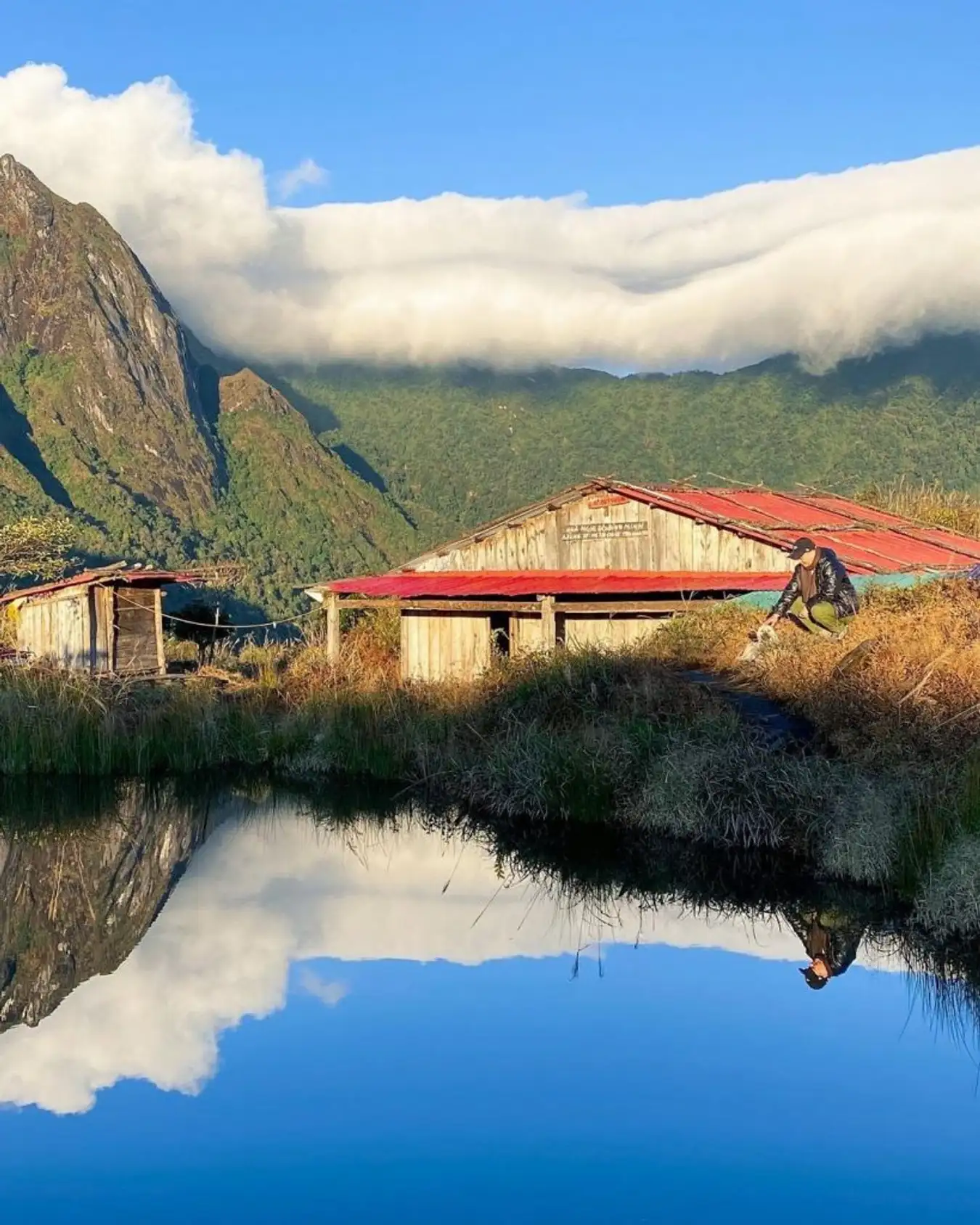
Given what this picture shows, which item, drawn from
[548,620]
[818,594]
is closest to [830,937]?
[818,594]

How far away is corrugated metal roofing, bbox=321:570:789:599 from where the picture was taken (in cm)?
2302

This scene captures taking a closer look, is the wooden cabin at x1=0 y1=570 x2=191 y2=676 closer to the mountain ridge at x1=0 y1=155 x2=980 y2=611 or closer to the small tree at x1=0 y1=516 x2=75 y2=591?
the small tree at x1=0 y1=516 x2=75 y2=591

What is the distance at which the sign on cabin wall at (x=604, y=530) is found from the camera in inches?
1024

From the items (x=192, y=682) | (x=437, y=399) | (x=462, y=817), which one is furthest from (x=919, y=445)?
(x=462, y=817)

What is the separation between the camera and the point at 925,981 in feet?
34.4

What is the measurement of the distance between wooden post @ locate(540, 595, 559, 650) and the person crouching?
18.3 ft

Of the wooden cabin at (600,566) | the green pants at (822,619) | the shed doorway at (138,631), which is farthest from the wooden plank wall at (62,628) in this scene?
the green pants at (822,619)

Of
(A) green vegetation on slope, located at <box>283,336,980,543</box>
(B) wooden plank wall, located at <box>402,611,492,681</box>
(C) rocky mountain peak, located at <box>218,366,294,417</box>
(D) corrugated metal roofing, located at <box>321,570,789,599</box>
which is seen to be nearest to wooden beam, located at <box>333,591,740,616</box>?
(D) corrugated metal roofing, located at <box>321,570,789,599</box>

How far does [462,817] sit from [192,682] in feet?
30.0

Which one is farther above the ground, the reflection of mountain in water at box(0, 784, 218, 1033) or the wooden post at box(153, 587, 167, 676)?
the wooden post at box(153, 587, 167, 676)

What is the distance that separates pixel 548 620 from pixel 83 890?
35.9 feet

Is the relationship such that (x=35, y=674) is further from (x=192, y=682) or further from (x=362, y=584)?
(x=362, y=584)

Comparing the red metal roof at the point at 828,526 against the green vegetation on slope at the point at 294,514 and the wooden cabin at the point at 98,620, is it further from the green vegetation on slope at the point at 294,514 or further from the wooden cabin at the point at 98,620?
the green vegetation on slope at the point at 294,514

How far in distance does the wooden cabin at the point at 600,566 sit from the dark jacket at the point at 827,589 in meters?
3.48
